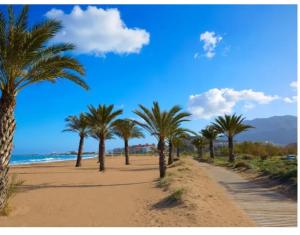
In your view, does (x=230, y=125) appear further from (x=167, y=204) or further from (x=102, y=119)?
(x=167, y=204)

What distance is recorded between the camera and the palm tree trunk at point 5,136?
8.70m

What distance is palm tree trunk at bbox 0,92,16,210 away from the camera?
8703mm

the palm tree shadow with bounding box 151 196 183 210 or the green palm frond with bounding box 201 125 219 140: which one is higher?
the green palm frond with bounding box 201 125 219 140

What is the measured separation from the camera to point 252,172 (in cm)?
1917

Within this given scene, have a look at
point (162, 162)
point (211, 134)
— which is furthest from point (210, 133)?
point (162, 162)

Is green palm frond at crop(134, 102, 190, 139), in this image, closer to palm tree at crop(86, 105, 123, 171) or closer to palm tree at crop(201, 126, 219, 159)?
palm tree at crop(86, 105, 123, 171)

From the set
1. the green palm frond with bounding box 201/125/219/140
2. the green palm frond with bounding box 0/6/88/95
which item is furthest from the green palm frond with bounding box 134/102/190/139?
the green palm frond with bounding box 201/125/219/140

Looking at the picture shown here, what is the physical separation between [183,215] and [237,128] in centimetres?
2682

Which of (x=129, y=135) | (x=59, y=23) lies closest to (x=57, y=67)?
(x=59, y=23)

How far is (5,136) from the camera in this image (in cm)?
877

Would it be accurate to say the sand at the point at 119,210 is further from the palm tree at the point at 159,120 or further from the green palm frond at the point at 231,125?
the green palm frond at the point at 231,125

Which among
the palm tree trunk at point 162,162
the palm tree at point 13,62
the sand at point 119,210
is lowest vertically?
the sand at point 119,210

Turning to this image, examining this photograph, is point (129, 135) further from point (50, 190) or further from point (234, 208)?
point (234, 208)

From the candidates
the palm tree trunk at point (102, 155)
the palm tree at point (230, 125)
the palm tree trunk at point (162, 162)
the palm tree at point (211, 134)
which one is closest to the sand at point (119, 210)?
the palm tree trunk at point (162, 162)
